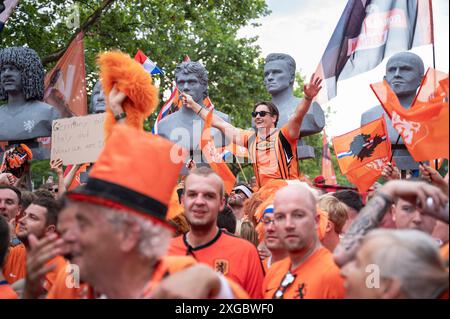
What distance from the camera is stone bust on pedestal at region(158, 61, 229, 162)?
9414 millimetres

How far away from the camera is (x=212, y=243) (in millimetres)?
5207

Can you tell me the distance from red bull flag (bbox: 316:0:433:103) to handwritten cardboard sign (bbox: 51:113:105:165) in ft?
9.74

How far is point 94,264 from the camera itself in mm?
3244

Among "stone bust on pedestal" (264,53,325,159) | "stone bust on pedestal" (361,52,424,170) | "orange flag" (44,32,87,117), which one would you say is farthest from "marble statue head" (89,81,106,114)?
"stone bust on pedestal" (361,52,424,170)

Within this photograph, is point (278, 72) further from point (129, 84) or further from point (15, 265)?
point (129, 84)

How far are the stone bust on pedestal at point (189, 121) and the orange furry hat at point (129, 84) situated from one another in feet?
13.6

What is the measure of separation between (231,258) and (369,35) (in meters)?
4.61

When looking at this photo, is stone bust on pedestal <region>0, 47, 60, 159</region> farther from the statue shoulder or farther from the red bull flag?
the statue shoulder

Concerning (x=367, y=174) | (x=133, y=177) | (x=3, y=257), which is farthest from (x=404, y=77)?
(x=133, y=177)

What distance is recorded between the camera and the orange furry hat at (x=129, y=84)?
185 inches

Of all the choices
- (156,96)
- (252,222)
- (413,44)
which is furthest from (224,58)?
(156,96)

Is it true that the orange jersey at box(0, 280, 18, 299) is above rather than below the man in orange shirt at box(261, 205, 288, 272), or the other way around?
below

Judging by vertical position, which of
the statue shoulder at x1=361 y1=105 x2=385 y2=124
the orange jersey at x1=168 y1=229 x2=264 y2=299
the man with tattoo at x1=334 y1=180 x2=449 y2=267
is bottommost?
the orange jersey at x1=168 y1=229 x2=264 y2=299
